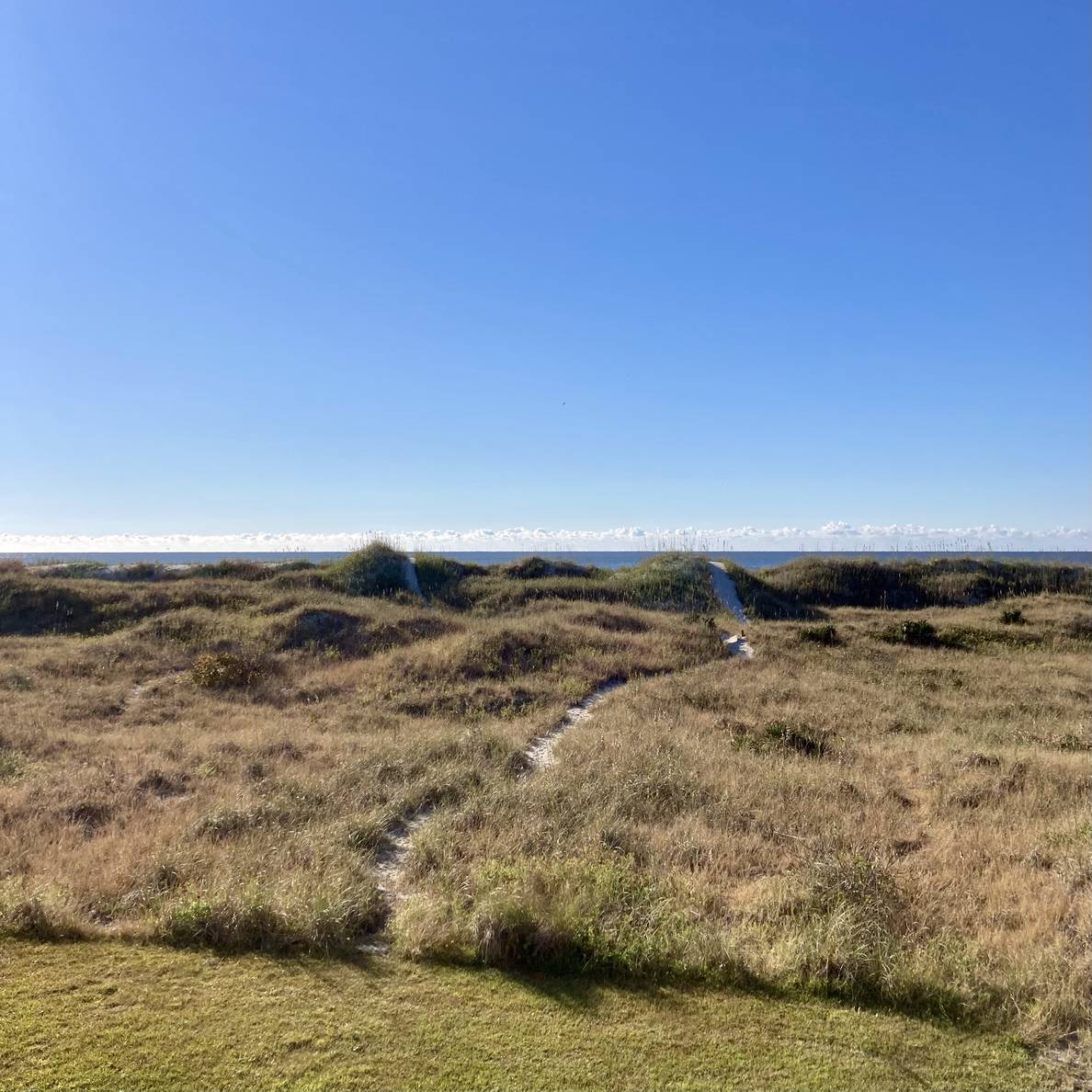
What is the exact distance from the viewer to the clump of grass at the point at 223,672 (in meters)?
20.0

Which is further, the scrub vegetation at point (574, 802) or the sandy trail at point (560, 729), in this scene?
the sandy trail at point (560, 729)

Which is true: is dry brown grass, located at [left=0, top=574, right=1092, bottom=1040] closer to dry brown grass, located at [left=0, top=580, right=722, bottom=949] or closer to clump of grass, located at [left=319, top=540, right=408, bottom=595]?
dry brown grass, located at [left=0, top=580, right=722, bottom=949]

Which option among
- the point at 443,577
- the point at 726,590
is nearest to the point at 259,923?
the point at 443,577

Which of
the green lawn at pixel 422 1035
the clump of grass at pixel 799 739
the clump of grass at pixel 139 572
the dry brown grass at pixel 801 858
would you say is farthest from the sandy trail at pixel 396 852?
the clump of grass at pixel 139 572

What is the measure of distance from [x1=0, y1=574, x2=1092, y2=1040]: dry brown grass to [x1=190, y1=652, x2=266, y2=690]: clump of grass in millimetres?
127

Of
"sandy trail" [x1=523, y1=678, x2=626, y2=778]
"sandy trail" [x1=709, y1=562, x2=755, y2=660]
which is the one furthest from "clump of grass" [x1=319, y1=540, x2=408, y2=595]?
"sandy trail" [x1=523, y1=678, x2=626, y2=778]

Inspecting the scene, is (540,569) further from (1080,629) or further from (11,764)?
(11,764)

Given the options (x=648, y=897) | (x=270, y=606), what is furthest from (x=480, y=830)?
(x=270, y=606)

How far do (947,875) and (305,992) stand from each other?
6.25 m

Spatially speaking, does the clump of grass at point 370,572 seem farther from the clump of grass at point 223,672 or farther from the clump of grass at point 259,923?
the clump of grass at point 259,923

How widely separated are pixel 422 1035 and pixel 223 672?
1773 centimetres

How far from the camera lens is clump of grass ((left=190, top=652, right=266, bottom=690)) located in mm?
20047

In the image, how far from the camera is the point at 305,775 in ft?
37.6

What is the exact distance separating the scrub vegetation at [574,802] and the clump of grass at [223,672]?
0.10 m
